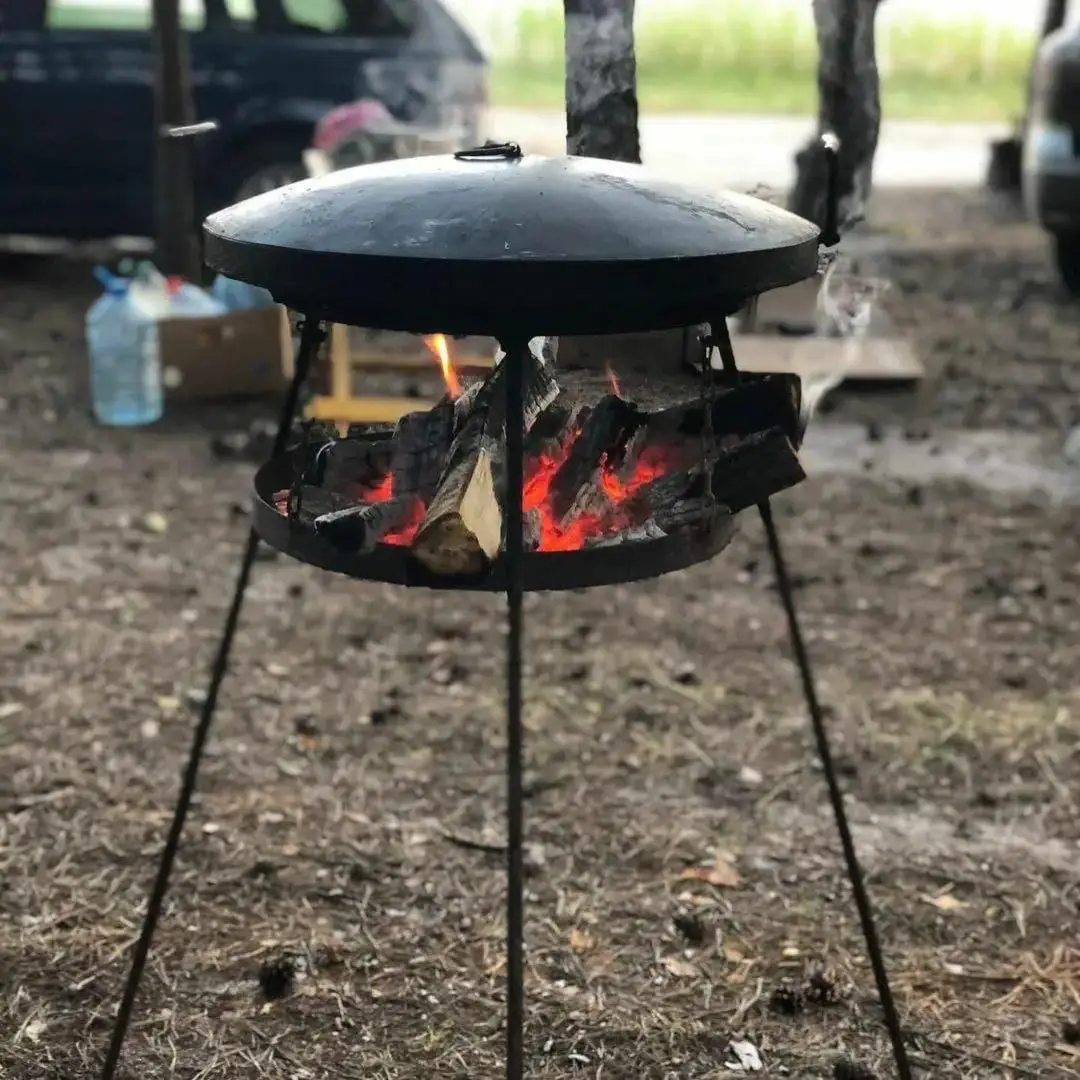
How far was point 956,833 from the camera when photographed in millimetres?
2795

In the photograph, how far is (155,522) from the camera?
4.38 m

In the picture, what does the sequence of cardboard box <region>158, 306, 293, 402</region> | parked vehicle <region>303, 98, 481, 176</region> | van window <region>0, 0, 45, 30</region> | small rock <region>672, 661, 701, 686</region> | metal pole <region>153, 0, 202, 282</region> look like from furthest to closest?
van window <region>0, 0, 45, 30</region>
metal pole <region>153, 0, 202, 282</region>
cardboard box <region>158, 306, 293, 402</region>
parked vehicle <region>303, 98, 481, 176</region>
small rock <region>672, 661, 701, 686</region>

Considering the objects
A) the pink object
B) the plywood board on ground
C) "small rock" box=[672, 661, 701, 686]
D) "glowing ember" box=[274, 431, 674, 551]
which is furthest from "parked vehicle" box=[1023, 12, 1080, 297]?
"glowing ember" box=[274, 431, 674, 551]

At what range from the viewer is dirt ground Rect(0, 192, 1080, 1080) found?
89.0 inches

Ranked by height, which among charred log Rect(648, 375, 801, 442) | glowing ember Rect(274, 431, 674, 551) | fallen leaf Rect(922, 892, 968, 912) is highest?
charred log Rect(648, 375, 801, 442)

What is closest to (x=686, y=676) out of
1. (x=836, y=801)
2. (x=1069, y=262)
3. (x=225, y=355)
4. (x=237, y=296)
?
(x=836, y=801)

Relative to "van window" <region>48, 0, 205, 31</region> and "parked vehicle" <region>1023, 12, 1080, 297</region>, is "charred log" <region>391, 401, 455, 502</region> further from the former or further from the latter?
"van window" <region>48, 0, 205, 31</region>

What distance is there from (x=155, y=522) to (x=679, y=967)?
2.59m

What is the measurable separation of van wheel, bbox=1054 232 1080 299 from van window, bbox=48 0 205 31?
502cm

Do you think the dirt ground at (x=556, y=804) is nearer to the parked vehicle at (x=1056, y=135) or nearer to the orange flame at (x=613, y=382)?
the orange flame at (x=613, y=382)

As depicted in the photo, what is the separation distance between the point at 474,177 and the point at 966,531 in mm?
3063

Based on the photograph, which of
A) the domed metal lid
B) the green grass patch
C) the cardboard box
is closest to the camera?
the domed metal lid

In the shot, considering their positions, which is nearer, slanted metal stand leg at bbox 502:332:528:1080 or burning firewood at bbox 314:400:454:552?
slanted metal stand leg at bbox 502:332:528:1080

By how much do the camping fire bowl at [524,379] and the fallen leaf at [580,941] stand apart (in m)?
0.89
